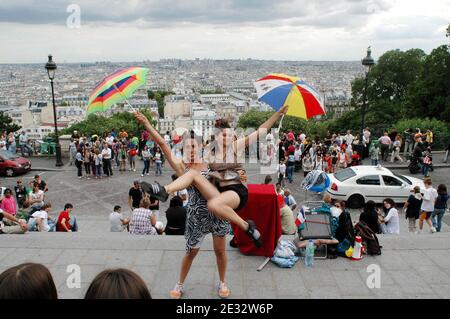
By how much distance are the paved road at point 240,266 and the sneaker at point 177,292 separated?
0.53ft

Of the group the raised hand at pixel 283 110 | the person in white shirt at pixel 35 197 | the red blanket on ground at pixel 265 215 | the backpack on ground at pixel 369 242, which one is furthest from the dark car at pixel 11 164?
the backpack on ground at pixel 369 242

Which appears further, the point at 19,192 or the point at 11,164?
the point at 11,164

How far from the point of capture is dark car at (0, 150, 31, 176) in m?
18.4

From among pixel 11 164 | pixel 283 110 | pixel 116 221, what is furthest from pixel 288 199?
pixel 11 164

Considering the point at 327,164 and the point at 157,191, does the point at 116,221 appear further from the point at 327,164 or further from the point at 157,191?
the point at 327,164

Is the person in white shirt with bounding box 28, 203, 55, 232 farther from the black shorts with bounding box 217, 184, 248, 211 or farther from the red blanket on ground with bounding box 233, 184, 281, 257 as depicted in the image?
the black shorts with bounding box 217, 184, 248, 211

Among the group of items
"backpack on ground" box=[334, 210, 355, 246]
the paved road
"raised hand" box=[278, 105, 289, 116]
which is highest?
"raised hand" box=[278, 105, 289, 116]

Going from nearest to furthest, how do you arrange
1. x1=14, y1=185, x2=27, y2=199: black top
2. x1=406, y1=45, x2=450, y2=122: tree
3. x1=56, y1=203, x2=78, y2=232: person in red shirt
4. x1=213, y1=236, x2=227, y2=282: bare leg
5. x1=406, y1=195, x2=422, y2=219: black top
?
x1=213, y1=236, x2=227, y2=282: bare leg → x1=56, y1=203, x2=78, y2=232: person in red shirt → x1=406, y1=195, x2=422, y2=219: black top → x1=14, y1=185, x2=27, y2=199: black top → x1=406, y1=45, x2=450, y2=122: tree

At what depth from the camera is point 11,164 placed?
60.6 feet

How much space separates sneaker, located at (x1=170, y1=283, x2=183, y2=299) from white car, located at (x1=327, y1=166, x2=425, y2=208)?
31.1 feet

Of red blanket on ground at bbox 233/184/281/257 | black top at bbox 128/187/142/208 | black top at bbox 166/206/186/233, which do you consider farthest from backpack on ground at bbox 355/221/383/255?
black top at bbox 128/187/142/208

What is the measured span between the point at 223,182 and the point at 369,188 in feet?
33.4

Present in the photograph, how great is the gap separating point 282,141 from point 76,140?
933cm
